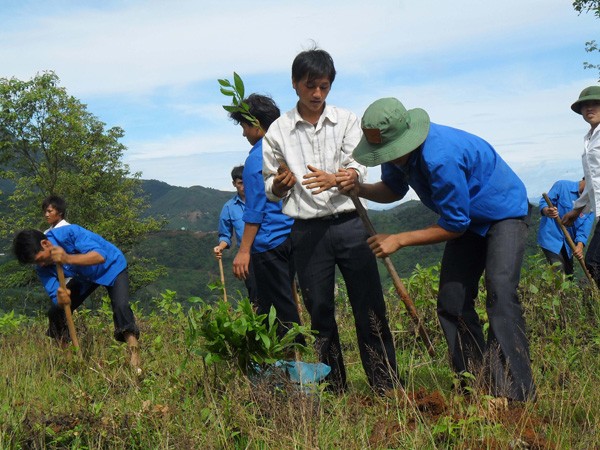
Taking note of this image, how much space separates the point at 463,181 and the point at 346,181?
59 cm

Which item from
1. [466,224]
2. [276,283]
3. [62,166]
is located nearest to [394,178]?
[466,224]

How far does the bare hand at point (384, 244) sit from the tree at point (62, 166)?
3011 centimetres

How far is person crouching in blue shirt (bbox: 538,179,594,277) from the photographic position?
7980mm

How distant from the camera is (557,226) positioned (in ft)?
26.1

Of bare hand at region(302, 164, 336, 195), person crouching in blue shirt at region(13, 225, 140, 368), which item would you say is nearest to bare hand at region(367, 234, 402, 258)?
bare hand at region(302, 164, 336, 195)

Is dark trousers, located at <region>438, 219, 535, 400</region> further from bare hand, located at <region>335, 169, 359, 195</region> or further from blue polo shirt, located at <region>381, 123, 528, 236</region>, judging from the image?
bare hand, located at <region>335, 169, 359, 195</region>

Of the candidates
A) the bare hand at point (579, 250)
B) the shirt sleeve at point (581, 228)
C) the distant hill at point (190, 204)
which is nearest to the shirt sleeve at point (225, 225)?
the bare hand at point (579, 250)

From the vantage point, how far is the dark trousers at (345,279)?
4.11m

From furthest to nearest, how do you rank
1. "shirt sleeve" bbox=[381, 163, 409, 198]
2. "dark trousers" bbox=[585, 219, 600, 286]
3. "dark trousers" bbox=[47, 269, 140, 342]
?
"dark trousers" bbox=[47, 269, 140, 342] → "dark trousers" bbox=[585, 219, 600, 286] → "shirt sleeve" bbox=[381, 163, 409, 198]

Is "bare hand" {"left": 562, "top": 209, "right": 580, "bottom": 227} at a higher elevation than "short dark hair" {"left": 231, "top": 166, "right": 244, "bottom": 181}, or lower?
lower

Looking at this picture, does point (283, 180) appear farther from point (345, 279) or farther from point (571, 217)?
point (571, 217)

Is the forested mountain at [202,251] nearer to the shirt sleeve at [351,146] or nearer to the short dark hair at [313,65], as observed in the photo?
the shirt sleeve at [351,146]

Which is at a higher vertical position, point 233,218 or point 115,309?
point 233,218

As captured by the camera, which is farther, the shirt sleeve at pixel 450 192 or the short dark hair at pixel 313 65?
the short dark hair at pixel 313 65
